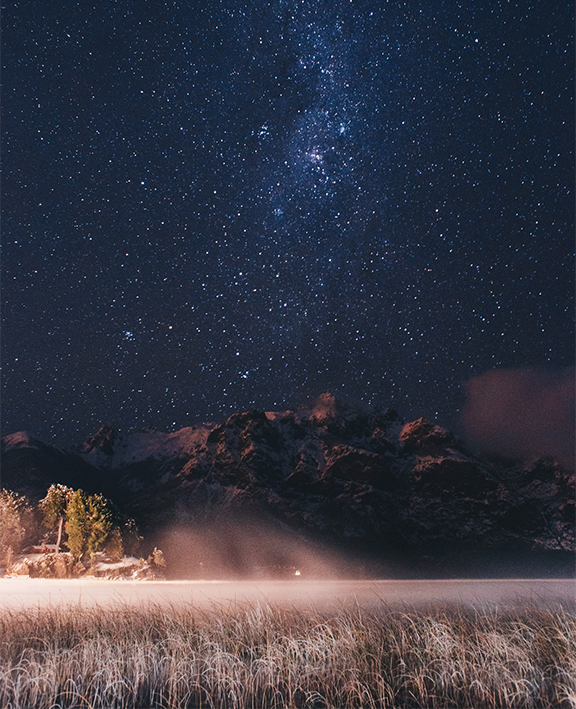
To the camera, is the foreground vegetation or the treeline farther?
the treeline

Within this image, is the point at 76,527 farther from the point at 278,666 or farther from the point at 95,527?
the point at 278,666

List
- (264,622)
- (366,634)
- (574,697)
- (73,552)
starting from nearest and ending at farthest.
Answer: (574,697) → (366,634) → (264,622) → (73,552)

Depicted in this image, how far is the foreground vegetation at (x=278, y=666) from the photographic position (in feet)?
36.1

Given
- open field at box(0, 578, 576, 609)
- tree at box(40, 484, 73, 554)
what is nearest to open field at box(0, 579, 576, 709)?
open field at box(0, 578, 576, 609)

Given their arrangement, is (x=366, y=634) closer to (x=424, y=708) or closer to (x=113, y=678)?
(x=424, y=708)

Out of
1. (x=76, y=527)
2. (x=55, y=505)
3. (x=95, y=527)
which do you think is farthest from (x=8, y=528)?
(x=95, y=527)

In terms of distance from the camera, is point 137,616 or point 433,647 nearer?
point 433,647

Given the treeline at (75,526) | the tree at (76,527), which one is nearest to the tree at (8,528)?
the treeline at (75,526)

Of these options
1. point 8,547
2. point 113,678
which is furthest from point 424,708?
point 8,547

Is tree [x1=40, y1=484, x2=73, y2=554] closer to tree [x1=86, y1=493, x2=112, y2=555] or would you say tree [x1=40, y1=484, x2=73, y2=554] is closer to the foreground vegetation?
tree [x1=86, y1=493, x2=112, y2=555]

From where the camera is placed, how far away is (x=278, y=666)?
11.8 meters

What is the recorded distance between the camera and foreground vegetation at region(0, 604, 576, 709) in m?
11.0

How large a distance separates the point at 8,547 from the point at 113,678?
80324 millimetres

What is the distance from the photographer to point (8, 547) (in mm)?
77250
